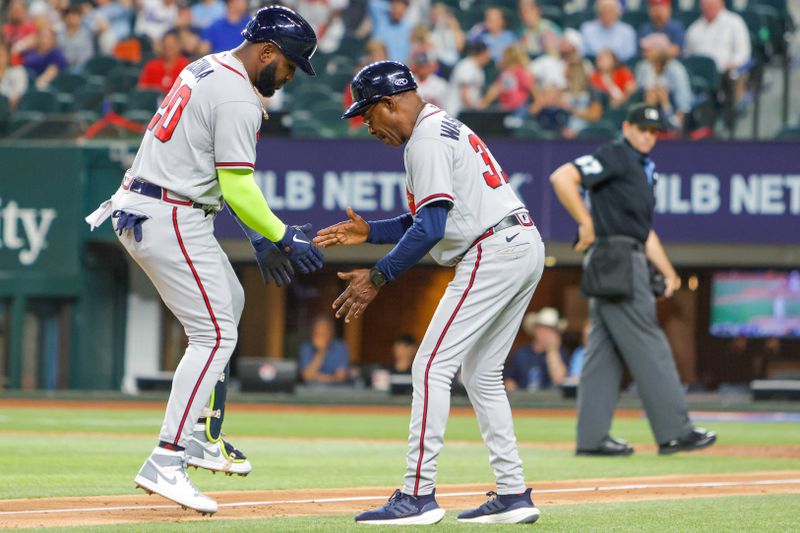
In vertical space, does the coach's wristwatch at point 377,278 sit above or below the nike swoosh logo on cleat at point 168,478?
above

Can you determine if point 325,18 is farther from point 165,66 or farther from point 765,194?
point 765,194

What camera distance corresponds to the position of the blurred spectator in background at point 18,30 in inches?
747

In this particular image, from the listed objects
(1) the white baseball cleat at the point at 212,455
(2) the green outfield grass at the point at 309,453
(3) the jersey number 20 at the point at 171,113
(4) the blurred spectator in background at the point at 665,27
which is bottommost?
(2) the green outfield grass at the point at 309,453

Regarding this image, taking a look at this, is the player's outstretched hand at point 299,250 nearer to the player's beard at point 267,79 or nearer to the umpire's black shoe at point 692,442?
the player's beard at point 267,79

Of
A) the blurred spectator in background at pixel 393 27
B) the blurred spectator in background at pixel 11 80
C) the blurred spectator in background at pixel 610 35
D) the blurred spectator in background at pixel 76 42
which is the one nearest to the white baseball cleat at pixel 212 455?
the blurred spectator in background at pixel 610 35

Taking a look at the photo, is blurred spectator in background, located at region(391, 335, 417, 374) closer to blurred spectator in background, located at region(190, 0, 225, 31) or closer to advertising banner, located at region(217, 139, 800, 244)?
advertising banner, located at region(217, 139, 800, 244)

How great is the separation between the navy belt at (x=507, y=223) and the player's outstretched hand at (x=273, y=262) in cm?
80

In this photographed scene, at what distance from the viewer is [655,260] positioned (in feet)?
30.3

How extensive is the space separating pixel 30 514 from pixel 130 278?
42.1 feet

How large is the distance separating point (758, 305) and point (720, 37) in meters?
3.36

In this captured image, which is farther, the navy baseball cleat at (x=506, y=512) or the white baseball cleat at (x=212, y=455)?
the white baseball cleat at (x=212, y=455)

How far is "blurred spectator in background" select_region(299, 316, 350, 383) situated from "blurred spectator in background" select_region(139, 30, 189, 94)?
141 inches

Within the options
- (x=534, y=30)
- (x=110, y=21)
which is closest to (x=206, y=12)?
(x=110, y=21)

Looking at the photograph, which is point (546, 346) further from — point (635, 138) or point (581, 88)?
point (635, 138)
